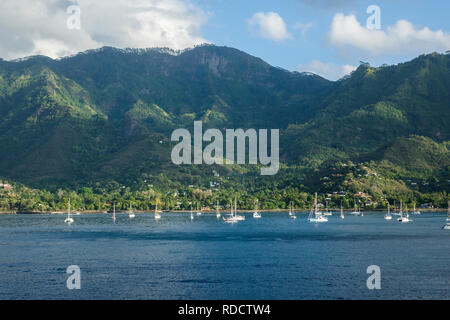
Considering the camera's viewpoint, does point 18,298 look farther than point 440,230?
No

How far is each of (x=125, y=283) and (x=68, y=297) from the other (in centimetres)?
901

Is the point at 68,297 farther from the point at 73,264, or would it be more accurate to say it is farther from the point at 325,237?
the point at 325,237

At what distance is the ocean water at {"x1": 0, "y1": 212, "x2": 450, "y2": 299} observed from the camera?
63.8 m

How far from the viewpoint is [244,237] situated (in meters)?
131

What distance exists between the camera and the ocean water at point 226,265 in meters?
63.8

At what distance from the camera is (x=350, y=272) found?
76250 millimetres

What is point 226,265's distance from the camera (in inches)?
3307

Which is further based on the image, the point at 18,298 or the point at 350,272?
the point at 350,272
